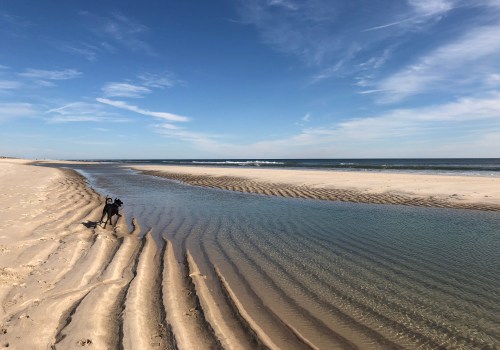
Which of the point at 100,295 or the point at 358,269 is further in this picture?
the point at 358,269

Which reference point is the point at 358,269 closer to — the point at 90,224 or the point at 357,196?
the point at 90,224

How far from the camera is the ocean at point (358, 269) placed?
16.3 ft

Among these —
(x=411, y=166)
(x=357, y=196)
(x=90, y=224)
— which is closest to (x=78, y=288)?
(x=90, y=224)

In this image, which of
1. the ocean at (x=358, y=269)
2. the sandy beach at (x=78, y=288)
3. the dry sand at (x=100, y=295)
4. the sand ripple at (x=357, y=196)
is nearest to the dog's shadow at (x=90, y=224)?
the sandy beach at (x=78, y=288)

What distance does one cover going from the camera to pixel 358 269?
7539mm

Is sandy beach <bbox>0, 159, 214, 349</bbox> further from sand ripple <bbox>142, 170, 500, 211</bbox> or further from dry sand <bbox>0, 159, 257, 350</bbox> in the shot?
sand ripple <bbox>142, 170, 500, 211</bbox>

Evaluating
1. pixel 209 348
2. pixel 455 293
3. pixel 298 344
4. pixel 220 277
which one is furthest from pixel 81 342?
pixel 455 293

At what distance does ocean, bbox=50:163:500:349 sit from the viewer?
16.3 ft

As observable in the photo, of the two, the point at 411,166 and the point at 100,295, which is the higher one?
the point at 411,166

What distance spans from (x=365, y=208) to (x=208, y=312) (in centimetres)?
1290

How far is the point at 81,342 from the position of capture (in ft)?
13.4

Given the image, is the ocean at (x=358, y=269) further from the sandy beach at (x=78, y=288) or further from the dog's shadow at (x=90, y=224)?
→ the dog's shadow at (x=90, y=224)

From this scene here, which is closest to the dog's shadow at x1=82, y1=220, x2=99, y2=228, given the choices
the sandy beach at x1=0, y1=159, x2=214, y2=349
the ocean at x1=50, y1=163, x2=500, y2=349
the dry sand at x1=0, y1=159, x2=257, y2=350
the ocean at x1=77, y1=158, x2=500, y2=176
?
the sandy beach at x1=0, y1=159, x2=214, y2=349

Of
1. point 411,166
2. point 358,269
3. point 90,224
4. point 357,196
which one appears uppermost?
point 411,166
